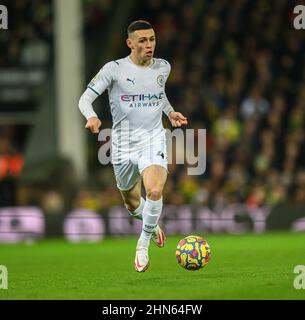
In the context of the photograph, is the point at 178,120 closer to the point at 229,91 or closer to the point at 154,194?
the point at 154,194

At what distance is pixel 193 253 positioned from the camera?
9.98 meters

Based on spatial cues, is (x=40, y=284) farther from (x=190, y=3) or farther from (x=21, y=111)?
(x=190, y=3)

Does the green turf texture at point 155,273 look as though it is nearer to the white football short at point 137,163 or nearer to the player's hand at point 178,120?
the white football short at point 137,163

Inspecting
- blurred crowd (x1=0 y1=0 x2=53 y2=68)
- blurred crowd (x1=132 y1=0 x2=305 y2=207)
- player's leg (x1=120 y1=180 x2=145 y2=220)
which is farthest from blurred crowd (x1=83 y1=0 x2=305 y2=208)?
player's leg (x1=120 y1=180 x2=145 y2=220)

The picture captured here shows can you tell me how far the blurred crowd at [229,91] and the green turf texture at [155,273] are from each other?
338cm

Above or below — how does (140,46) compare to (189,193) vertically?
above

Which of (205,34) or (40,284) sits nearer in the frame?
(40,284)

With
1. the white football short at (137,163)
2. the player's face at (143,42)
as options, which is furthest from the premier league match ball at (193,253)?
the player's face at (143,42)

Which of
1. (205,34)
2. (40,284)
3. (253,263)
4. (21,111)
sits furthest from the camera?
(205,34)

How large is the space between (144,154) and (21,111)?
10.9 metres

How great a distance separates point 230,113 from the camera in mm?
20828

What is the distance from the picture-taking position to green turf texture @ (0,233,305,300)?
8.67 meters

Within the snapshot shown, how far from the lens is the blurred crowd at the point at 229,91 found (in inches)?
780
